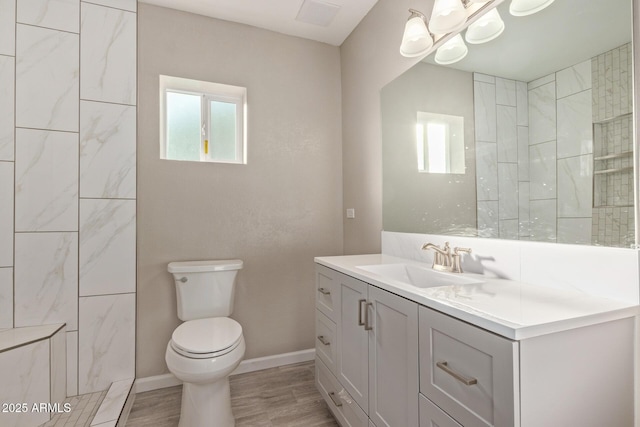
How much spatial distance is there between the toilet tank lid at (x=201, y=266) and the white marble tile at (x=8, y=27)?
60.5 inches

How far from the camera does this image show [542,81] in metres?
1.07

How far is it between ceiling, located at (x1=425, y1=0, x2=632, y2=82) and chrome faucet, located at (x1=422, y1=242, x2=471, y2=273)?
28.7 inches

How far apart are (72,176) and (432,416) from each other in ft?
7.34

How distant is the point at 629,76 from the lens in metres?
0.87

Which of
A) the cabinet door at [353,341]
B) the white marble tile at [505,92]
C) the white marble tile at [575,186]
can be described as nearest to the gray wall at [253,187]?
the cabinet door at [353,341]

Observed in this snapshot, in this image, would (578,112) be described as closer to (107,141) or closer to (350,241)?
(350,241)

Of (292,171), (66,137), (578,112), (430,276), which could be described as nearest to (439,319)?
(430,276)

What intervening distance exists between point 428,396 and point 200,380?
1043 mm

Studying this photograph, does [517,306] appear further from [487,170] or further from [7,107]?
[7,107]

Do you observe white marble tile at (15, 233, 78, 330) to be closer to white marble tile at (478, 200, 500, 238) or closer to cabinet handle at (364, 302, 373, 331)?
cabinet handle at (364, 302, 373, 331)

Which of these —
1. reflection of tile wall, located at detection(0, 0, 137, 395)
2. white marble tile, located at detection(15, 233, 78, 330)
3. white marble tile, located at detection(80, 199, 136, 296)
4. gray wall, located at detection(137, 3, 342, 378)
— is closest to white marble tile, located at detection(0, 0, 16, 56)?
reflection of tile wall, located at detection(0, 0, 137, 395)

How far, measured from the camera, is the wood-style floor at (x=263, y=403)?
1.65 meters

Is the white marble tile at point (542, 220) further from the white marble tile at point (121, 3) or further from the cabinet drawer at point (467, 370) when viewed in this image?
the white marble tile at point (121, 3)

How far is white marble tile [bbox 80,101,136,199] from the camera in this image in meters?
1.87
